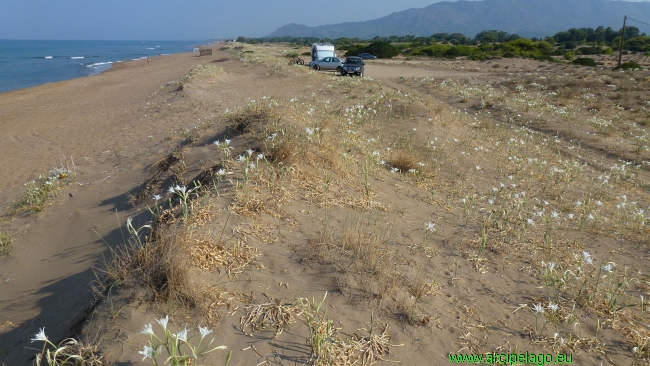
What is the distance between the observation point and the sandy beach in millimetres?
2990

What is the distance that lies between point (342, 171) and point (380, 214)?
1.20 meters

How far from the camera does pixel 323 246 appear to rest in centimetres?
388

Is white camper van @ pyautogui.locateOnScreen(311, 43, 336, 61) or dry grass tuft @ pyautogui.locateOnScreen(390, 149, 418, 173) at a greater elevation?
white camper van @ pyautogui.locateOnScreen(311, 43, 336, 61)

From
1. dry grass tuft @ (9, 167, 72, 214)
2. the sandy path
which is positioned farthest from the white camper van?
dry grass tuft @ (9, 167, 72, 214)

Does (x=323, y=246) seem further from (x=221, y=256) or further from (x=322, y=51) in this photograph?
(x=322, y=51)

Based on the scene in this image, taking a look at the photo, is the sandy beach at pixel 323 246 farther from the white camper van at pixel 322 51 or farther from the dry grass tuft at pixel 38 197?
the white camper van at pixel 322 51

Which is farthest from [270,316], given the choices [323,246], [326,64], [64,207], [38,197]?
[326,64]

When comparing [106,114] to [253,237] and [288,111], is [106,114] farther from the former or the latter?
[253,237]

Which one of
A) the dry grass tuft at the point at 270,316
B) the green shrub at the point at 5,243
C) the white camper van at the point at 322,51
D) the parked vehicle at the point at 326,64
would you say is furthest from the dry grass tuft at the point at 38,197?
the white camper van at the point at 322,51

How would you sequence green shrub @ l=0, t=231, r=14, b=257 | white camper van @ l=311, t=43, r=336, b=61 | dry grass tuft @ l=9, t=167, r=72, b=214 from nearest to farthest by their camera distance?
green shrub @ l=0, t=231, r=14, b=257
dry grass tuft @ l=9, t=167, r=72, b=214
white camper van @ l=311, t=43, r=336, b=61

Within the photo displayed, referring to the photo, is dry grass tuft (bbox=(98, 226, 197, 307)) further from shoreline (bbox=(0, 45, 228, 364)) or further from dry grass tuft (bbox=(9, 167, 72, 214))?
dry grass tuft (bbox=(9, 167, 72, 214))

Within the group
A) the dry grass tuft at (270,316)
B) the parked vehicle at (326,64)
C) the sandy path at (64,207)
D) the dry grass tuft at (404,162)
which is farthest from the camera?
the parked vehicle at (326,64)

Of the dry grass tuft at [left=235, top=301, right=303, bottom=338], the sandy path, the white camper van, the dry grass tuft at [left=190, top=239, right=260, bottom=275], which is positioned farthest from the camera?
the white camper van

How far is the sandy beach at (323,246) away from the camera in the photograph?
2.99 m
